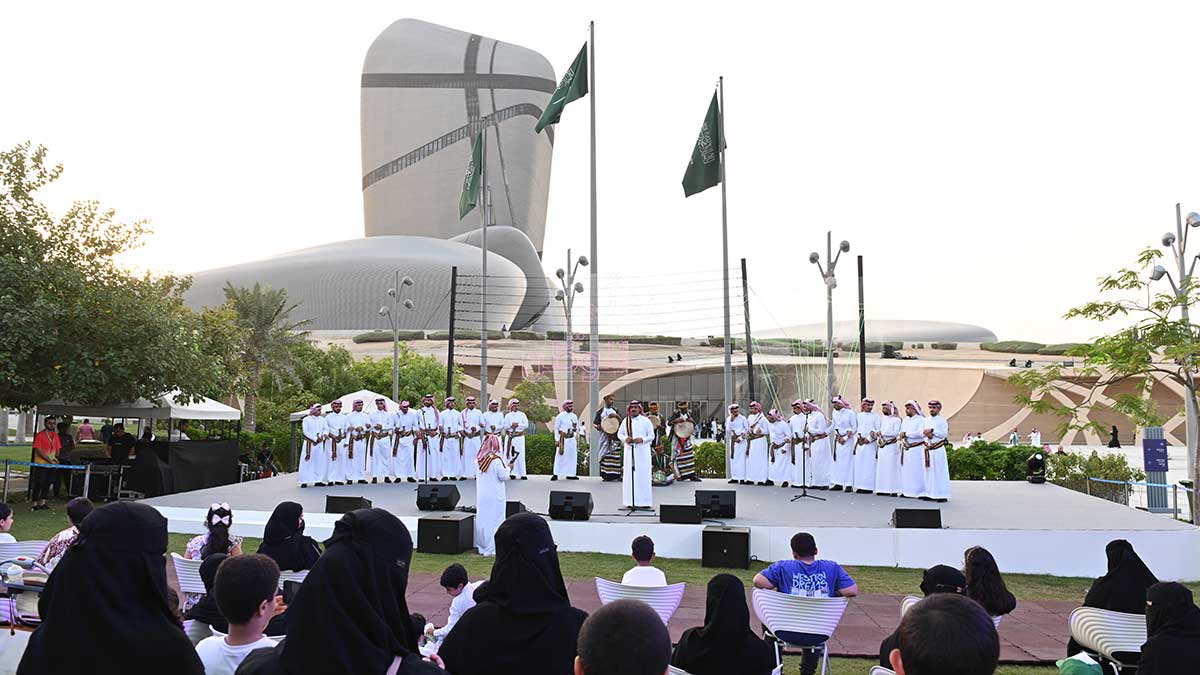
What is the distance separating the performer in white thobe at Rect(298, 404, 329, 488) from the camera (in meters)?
17.2

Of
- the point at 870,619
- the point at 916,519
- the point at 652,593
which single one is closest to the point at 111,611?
the point at 652,593

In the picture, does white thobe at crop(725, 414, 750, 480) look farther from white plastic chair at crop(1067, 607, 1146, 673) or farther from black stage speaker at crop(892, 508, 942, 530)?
white plastic chair at crop(1067, 607, 1146, 673)

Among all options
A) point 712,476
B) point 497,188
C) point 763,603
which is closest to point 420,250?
point 497,188

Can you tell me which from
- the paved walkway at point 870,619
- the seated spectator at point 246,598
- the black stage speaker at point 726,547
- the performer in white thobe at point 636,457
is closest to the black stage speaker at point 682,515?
the black stage speaker at point 726,547

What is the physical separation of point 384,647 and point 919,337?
12547 centimetres

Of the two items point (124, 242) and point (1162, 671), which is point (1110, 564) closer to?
point (1162, 671)

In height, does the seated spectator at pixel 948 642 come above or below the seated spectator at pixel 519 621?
above

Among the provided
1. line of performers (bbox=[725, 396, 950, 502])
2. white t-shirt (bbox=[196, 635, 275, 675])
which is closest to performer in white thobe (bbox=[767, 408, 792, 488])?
line of performers (bbox=[725, 396, 950, 502])

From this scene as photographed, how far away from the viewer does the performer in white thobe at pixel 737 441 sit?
728 inches

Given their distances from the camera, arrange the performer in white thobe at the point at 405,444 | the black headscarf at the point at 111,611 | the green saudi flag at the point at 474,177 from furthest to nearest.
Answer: the green saudi flag at the point at 474,177
the performer in white thobe at the point at 405,444
the black headscarf at the point at 111,611

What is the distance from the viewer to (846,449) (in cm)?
1652

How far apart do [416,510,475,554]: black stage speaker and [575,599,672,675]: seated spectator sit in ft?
31.0

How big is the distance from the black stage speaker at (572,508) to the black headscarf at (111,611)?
9290mm

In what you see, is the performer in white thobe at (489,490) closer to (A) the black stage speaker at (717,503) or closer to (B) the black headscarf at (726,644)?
(A) the black stage speaker at (717,503)
